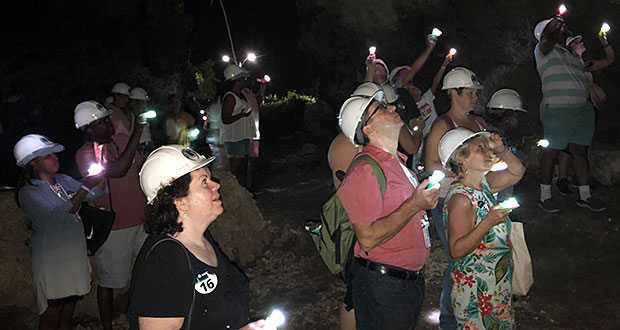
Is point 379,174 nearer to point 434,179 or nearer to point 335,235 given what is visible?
point 434,179

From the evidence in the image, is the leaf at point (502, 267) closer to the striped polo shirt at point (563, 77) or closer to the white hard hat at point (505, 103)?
the white hard hat at point (505, 103)

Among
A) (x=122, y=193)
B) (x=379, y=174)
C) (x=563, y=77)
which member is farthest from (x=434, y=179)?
(x=563, y=77)

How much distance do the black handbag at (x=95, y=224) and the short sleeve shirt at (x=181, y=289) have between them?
1.99 metres

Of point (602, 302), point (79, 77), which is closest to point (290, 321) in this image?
point (602, 302)

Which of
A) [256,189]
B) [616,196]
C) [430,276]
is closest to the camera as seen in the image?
[430,276]

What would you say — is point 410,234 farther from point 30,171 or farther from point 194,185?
point 30,171

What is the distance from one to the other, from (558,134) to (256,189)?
17.7 feet

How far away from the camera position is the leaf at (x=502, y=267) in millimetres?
2787

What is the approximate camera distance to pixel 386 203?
2586mm

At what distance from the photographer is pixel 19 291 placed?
4586mm

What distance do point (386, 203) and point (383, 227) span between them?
16cm

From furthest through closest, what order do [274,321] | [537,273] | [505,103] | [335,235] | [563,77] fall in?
[563,77] → [537,273] → [505,103] → [335,235] → [274,321]

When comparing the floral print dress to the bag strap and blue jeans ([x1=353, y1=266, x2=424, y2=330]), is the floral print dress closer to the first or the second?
blue jeans ([x1=353, y1=266, x2=424, y2=330])

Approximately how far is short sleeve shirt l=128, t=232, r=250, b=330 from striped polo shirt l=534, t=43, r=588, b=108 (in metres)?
5.32
